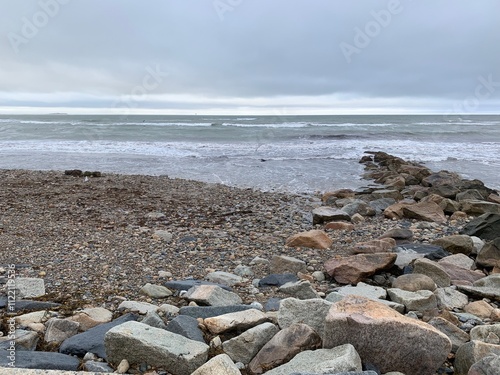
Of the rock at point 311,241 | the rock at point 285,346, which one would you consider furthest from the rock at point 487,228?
the rock at point 285,346

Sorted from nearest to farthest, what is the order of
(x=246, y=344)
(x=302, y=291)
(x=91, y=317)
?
(x=246, y=344) < (x=91, y=317) < (x=302, y=291)

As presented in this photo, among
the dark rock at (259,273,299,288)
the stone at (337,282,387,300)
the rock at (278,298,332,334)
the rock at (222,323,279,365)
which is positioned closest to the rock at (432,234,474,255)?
the stone at (337,282,387,300)

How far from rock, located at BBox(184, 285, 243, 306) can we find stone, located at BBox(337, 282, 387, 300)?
100cm

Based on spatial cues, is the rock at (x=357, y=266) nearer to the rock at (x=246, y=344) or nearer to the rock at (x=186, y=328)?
the rock at (x=246, y=344)

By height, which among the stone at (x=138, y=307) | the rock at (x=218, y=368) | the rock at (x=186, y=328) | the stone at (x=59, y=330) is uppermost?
the rock at (x=218, y=368)

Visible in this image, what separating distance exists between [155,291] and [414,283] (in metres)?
2.43

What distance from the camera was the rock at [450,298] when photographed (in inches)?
150

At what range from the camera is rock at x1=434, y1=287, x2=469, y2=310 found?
3798mm

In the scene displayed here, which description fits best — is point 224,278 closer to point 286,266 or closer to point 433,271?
point 286,266

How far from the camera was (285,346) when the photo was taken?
262 centimetres

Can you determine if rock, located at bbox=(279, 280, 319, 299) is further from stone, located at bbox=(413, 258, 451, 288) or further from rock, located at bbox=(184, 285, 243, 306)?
stone, located at bbox=(413, 258, 451, 288)

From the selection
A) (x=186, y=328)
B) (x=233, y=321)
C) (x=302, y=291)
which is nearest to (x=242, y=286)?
(x=302, y=291)

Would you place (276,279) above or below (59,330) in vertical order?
below

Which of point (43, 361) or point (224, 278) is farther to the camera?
point (224, 278)
